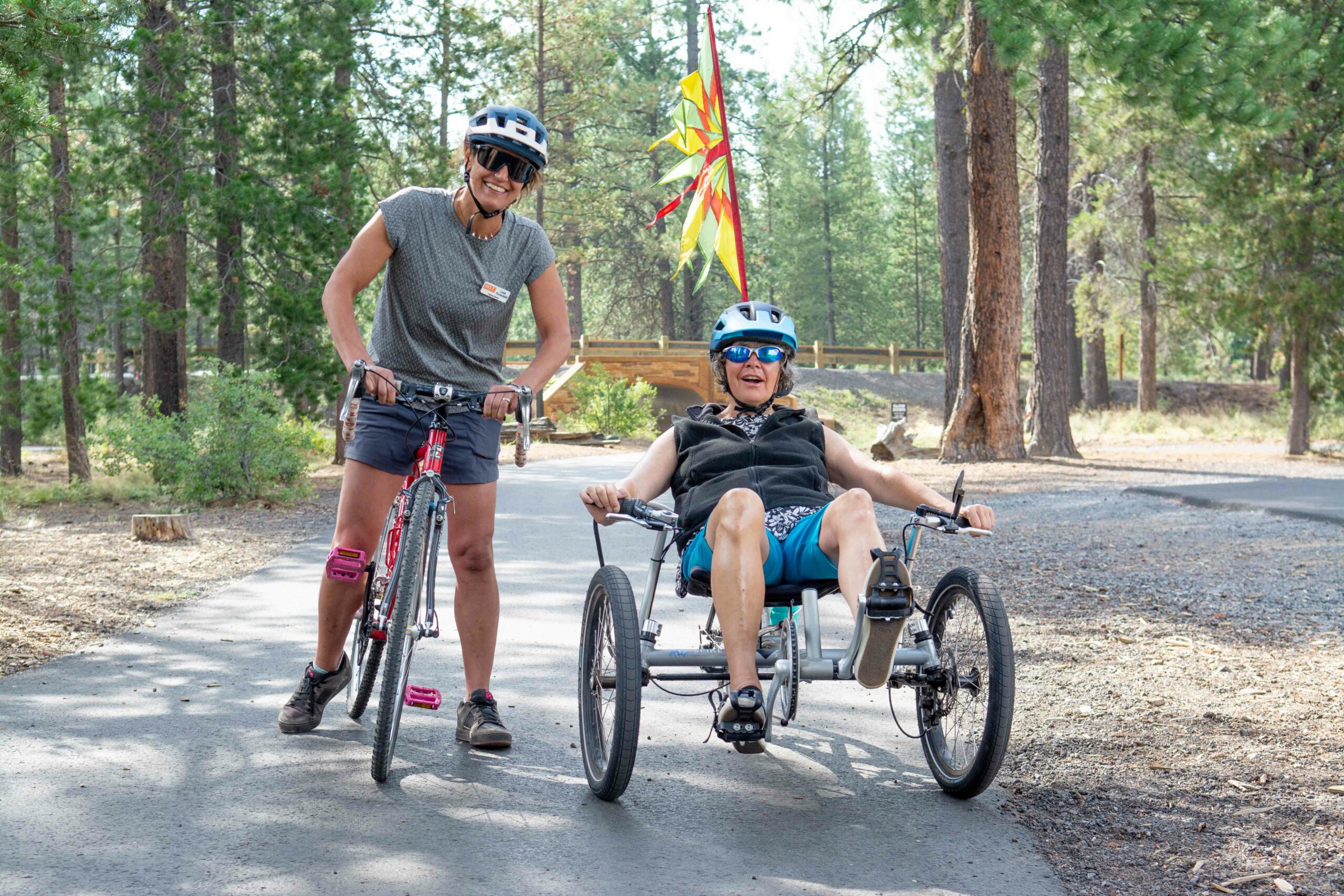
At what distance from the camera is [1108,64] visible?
12.1 m

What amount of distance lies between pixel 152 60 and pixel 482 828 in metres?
14.6

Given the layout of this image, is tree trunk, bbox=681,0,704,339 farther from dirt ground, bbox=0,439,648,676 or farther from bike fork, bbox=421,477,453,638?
bike fork, bbox=421,477,453,638

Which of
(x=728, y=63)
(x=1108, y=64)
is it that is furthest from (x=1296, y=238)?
(x=728, y=63)

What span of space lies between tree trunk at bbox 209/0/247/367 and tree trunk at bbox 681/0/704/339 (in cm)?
2806

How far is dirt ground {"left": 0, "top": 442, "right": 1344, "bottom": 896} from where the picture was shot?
3.67 metres

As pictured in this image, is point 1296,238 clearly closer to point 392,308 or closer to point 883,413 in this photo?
point 392,308

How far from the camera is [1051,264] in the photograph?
67.6 feet

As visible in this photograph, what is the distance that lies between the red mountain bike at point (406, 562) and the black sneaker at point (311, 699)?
0.57 ft

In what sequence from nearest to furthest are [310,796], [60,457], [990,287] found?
[310,796] < [990,287] < [60,457]

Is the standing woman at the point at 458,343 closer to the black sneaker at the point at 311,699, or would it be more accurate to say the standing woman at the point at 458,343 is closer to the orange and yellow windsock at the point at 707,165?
the black sneaker at the point at 311,699

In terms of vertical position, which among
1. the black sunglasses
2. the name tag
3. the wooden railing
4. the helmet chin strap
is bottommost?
the name tag

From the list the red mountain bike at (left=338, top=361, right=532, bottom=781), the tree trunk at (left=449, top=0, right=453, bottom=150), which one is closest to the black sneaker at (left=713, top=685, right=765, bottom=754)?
the red mountain bike at (left=338, top=361, right=532, bottom=781)

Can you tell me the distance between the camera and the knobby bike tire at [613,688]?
3.80m

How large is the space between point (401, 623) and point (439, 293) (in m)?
1.13
